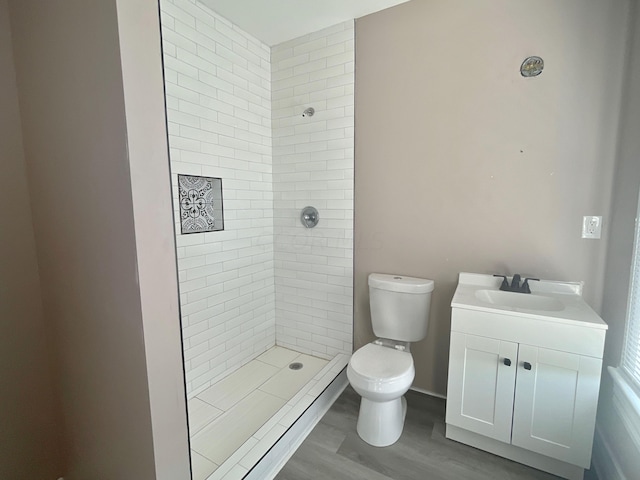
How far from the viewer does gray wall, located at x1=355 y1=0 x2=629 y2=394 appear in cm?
162

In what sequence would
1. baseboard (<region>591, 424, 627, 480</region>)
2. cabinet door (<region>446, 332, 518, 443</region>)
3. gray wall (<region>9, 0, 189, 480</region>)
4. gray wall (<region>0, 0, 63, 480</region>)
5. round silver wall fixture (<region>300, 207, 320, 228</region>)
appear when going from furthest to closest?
round silver wall fixture (<region>300, 207, 320, 228</region>), cabinet door (<region>446, 332, 518, 443</region>), baseboard (<region>591, 424, 627, 480</region>), gray wall (<region>0, 0, 63, 480</region>), gray wall (<region>9, 0, 189, 480</region>)

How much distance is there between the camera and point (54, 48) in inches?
39.2

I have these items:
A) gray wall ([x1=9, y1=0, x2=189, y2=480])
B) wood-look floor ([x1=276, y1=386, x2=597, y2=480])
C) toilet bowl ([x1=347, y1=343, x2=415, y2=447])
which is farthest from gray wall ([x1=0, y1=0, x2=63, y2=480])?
toilet bowl ([x1=347, y1=343, x2=415, y2=447])

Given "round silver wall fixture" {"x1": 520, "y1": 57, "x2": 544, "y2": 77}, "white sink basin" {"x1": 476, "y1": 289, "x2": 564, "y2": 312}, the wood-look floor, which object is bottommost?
the wood-look floor

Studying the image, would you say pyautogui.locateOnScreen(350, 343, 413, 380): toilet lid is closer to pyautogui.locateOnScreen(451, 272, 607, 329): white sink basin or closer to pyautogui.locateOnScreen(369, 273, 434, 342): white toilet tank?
pyautogui.locateOnScreen(369, 273, 434, 342): white toilet tank

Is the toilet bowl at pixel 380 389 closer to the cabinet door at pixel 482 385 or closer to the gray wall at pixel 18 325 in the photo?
the cabinet door at pixel 482 385

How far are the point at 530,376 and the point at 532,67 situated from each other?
1.66 meters

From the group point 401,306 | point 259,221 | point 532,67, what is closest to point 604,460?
point 401,306

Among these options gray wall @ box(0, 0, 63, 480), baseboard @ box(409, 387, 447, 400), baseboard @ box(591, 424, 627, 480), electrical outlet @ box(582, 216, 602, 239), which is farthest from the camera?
baseboard @ box(409, 387, 447, 400)

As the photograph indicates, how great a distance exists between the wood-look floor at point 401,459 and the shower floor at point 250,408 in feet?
0.64

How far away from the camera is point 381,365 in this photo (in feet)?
5.82

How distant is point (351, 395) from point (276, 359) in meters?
0.75

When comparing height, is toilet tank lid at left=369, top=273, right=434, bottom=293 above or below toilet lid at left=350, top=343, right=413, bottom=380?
above

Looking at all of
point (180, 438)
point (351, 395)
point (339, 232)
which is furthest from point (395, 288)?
point (180, 438)
